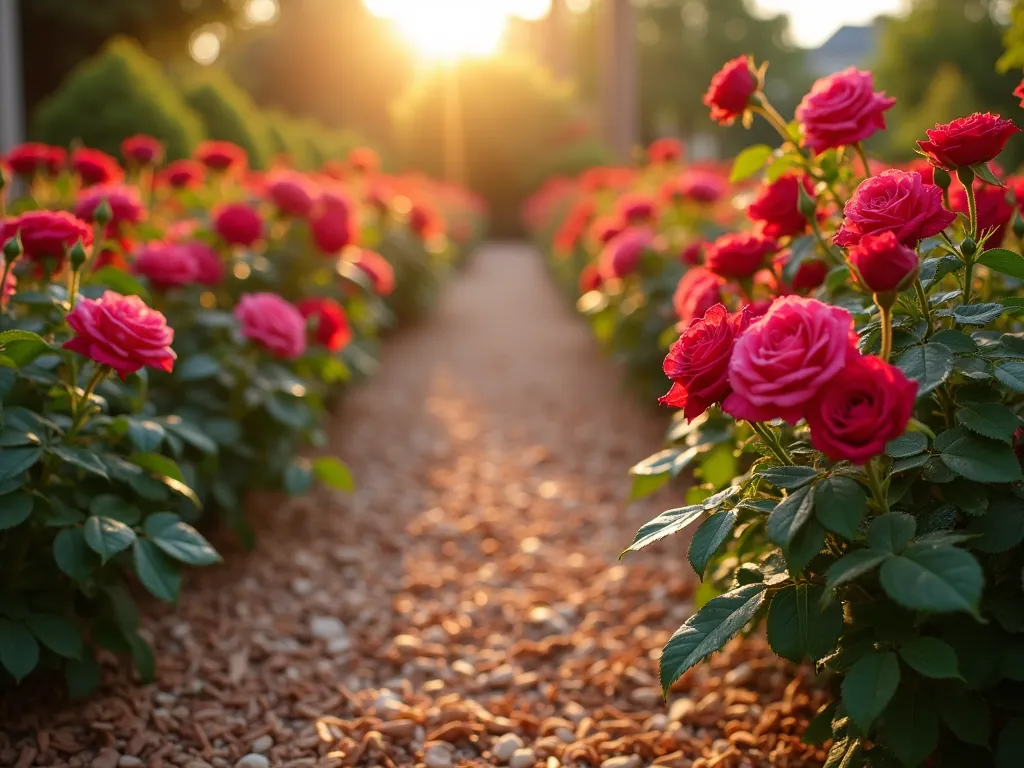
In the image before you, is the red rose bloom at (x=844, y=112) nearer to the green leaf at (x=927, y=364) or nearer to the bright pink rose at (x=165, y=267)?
the green leaf at (x=927, y=364)

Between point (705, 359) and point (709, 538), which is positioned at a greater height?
point (705, 359)

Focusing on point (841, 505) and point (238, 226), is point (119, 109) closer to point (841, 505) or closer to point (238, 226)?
point (238, 226)

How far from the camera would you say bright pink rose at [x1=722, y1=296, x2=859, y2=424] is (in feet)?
3.55

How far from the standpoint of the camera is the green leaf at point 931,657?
1.20 metres

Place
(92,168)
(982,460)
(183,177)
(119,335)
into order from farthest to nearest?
(183,177) → (92,168) → (119,335) → (982,460)

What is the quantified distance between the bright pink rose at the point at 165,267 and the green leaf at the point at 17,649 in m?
1.02

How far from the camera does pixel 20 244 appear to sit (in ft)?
5.91

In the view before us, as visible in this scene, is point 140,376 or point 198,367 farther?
point 198,367

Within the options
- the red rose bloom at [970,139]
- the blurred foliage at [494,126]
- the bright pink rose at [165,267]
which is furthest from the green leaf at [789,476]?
the blurred foliage at [494,126]

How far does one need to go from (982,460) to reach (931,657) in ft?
0.95

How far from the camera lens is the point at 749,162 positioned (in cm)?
214

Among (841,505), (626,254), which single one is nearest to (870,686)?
(841,505)

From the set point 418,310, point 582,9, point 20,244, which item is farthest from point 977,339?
point 582,9

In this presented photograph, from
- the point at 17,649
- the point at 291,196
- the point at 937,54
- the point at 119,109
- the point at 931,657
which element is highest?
the point at 119,109
